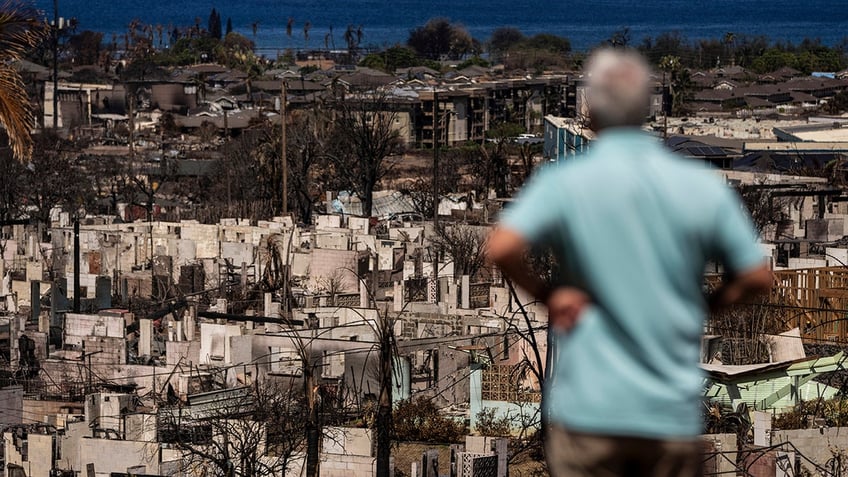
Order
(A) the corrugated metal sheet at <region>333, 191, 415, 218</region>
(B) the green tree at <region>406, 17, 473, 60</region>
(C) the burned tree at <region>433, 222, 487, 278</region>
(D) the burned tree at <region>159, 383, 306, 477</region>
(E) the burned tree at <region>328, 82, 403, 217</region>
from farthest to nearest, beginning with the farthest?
(B) the green tree at <region>406, 17, 473, 60</region> → (E) the burned tree at <region>328, 82, 403, 217</region> → (A) the corrugated metal sheet at <region>333, 191, 415, 218</region> → (C) the burned tree at <region>433, 222, 487, 278</region> → (D) the burned tree at <region>159, 383, 306, 477</region>

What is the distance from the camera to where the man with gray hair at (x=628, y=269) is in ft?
9.77

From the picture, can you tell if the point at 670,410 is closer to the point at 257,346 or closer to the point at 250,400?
the point at 250,400

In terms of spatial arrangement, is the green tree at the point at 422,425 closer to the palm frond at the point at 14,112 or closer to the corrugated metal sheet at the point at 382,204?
A: the palm frond at the point at 14,112

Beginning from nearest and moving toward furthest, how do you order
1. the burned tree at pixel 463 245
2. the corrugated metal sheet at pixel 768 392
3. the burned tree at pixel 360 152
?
the corrugated metal sheet at pixel 768 392 < the burned tree at pixel 463 245 < the burned tree at pixel 360 152

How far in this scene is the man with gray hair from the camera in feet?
9.77

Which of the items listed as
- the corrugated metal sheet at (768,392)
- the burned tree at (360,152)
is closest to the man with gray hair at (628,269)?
the corrugated metal sheet at (768,392)

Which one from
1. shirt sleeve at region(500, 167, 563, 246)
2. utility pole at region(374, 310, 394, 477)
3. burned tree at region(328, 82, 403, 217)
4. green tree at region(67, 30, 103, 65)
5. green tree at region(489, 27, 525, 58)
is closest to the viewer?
shirt sleeve at region(500, 167, 563, 246)

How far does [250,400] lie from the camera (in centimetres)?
1855

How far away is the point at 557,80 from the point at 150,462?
7046 centimetres

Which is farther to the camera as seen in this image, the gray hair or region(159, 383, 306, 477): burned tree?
region(159, 383, 306, 477): burned tree

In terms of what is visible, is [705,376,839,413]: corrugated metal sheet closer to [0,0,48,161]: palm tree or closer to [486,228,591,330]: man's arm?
[0,0,48,161]: palm tree

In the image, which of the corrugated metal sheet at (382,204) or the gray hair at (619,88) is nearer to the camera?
the gray hair at (619,88)

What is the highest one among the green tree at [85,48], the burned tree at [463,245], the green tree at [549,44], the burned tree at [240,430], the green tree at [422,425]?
the green tree at [549,44]

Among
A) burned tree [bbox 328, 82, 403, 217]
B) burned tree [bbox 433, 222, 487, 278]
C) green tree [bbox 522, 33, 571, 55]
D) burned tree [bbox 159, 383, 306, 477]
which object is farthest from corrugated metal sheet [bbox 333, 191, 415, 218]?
green tree [bbox 522, 33, 571, 55]
